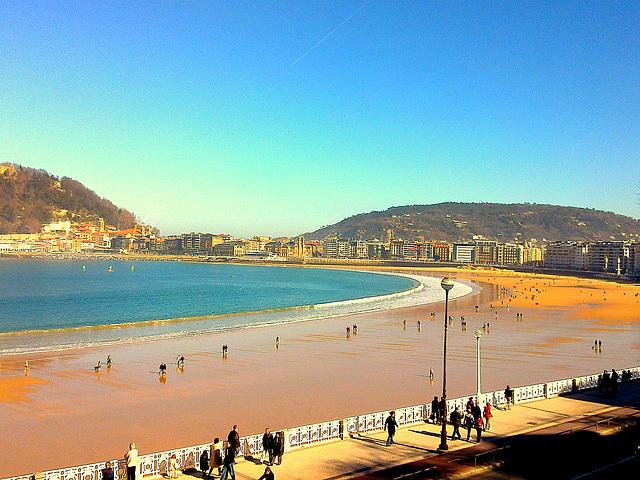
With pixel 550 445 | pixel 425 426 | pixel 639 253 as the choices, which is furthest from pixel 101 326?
pixel 639 253

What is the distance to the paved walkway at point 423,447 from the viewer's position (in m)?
9.89

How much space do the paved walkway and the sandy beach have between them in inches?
145

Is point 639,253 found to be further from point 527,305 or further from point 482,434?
point 482,434

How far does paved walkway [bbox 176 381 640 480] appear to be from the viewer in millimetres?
9891

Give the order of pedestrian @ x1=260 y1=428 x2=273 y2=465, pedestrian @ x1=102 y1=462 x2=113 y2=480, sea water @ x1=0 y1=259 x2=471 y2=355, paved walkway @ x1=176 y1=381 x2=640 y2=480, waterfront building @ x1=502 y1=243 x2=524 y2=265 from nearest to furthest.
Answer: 1. pedestrian @ x1=102 y1=462 x2=113 y2=480
2. paved walkway @ x1=176 y1=381 x2=640 y2=480
3. pedestrian @ x1=260 y1=428 x2=273 y2=465
4. sea water @ x1=0 y1=259 x2=471 y2=355
5. waterfront building @ x1=502 y1=243 x2=524 y2=265

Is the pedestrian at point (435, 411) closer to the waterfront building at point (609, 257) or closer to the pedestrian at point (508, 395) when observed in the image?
the pedestrian at point (508, 395)

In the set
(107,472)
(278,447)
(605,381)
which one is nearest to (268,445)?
(278,447)

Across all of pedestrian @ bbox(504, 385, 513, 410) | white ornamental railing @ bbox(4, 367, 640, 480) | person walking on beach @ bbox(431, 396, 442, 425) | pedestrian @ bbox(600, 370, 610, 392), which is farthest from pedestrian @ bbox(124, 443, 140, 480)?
pedestrian @ bbox(600, 370, 610, 392)

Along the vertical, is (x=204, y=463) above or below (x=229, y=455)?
below

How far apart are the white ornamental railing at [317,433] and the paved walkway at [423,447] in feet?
0.95

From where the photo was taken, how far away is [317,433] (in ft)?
39.0

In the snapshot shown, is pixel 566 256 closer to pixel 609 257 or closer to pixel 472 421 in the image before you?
pixel 609 257

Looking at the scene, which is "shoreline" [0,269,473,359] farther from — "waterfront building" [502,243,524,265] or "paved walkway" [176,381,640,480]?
"waterfront building" [502,243,524,265]

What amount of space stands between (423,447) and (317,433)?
2459mm
